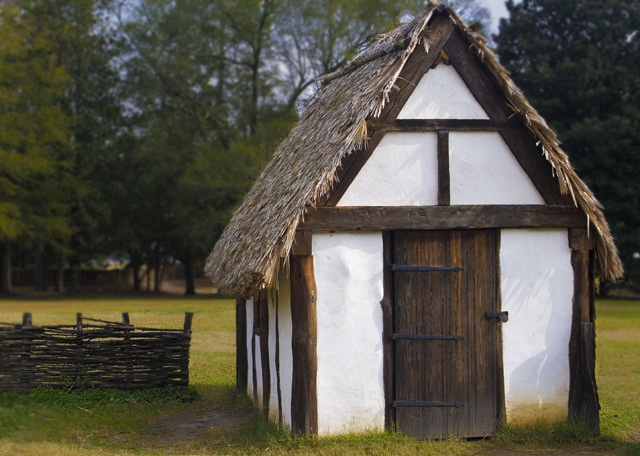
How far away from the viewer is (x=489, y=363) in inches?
397

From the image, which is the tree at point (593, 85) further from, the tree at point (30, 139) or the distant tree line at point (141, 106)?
the tree at point (30, 139)

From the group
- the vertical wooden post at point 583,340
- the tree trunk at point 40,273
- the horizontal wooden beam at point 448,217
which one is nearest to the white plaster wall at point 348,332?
the horizontal wooden beam at point 448,217

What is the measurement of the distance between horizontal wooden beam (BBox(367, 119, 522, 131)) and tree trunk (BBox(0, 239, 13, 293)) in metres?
36.9

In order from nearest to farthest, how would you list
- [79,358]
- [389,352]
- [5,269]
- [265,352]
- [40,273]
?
[389,352] < [265,352] < [79,358] < [5,269] < [40,273]

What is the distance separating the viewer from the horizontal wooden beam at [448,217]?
9734mm

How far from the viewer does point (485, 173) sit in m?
10.2

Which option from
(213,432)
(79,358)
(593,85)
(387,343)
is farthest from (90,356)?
(593,85)

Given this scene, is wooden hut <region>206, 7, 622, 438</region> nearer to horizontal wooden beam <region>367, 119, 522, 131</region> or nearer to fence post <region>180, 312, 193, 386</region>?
horizontal wooden beam <region>367, 119, 522, 131</region>

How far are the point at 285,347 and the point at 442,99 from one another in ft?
12.2

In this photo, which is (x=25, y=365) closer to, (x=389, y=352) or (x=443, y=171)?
(x=389, y=352)

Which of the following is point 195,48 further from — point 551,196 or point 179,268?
point 551,196

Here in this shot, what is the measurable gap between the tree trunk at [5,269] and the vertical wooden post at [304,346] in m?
36.5

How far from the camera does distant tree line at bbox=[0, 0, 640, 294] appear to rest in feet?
119

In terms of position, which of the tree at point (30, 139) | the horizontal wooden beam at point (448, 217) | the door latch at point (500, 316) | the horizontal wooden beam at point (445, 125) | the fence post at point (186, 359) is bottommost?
the fence post at point (186, 359)
